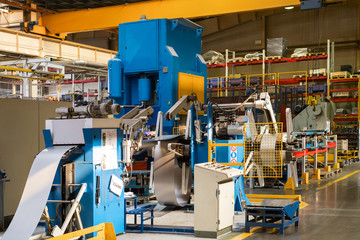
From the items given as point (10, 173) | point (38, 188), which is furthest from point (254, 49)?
point (38, 188)

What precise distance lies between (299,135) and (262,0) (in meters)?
4.65

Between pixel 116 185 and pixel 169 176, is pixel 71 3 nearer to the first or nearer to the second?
pixel 169 176

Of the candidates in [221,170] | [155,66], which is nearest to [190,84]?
[155,66]

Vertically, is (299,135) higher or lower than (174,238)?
higher

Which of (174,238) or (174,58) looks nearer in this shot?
(174,238)

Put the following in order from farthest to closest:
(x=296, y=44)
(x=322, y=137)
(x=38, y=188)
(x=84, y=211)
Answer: (x=296, y=44) → (x=322, y=137) → (x=84, y=211) → (x=38, y=188)

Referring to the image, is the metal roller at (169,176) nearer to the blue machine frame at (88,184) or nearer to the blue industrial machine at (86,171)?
the blue industrial machine at (86,171)

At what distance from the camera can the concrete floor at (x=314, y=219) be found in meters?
6.32

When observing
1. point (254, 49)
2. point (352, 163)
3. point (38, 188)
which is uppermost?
point (254, 49)

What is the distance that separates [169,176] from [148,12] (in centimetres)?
965

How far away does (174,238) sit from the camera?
624 cm

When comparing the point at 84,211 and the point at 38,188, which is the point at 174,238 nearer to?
the point at 84,211

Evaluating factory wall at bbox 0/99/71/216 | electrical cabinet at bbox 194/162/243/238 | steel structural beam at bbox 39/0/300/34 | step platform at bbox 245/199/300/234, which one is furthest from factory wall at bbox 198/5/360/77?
electrical cabinet at bbox 194/162/243/238

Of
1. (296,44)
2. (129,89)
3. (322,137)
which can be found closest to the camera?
(129,89)
